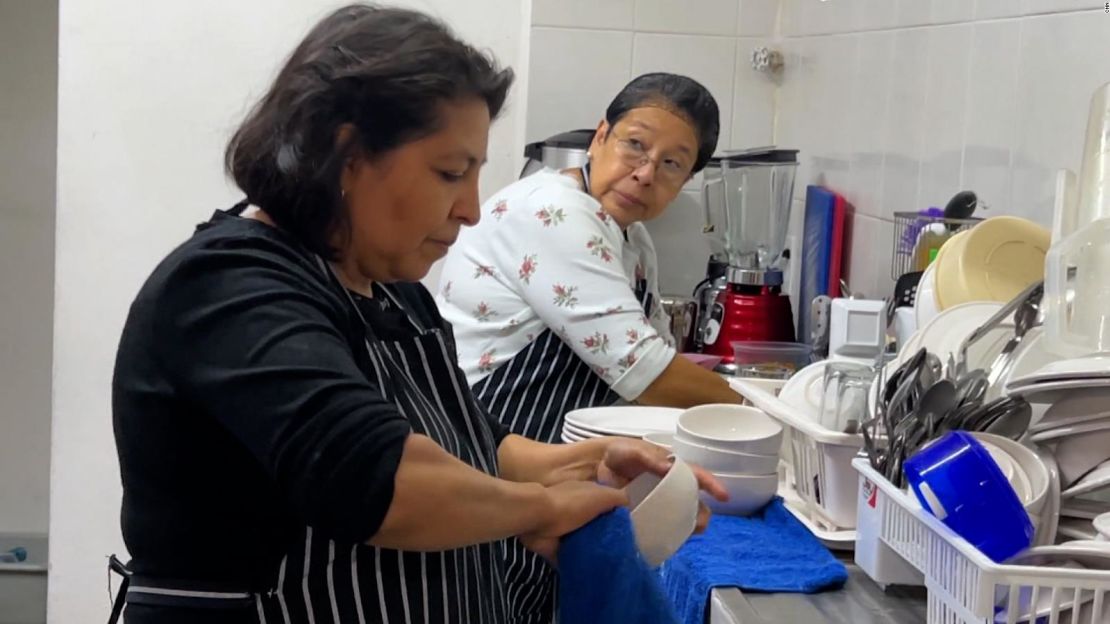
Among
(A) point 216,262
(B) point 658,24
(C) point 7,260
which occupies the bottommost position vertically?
(C) point 7,260

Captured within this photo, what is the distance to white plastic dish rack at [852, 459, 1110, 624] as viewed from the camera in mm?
879

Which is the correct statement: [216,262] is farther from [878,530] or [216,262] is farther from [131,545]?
[878,530]

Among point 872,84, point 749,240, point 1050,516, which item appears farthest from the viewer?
point 749,240

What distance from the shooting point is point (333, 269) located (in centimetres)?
107

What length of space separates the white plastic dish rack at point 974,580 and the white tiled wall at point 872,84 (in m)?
0.57

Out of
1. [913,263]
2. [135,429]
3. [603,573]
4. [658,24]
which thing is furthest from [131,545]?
[658,24]

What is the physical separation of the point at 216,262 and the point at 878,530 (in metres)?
0.66

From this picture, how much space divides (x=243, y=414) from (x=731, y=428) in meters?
0.78

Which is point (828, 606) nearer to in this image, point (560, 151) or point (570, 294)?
point (570, 294)

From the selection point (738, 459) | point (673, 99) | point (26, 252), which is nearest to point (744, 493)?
point (738, 459)

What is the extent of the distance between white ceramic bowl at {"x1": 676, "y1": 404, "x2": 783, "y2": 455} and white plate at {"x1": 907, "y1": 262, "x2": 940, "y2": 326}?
0.21 metres

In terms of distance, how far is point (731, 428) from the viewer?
1522 millimetres

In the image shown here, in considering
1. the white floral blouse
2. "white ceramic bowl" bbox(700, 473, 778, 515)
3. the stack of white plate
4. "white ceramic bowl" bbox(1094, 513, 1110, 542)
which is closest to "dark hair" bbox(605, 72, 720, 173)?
the white floral blouse

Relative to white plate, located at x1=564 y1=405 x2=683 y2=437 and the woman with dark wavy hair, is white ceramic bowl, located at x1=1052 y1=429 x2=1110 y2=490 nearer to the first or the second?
the woman with dark wavy hair
